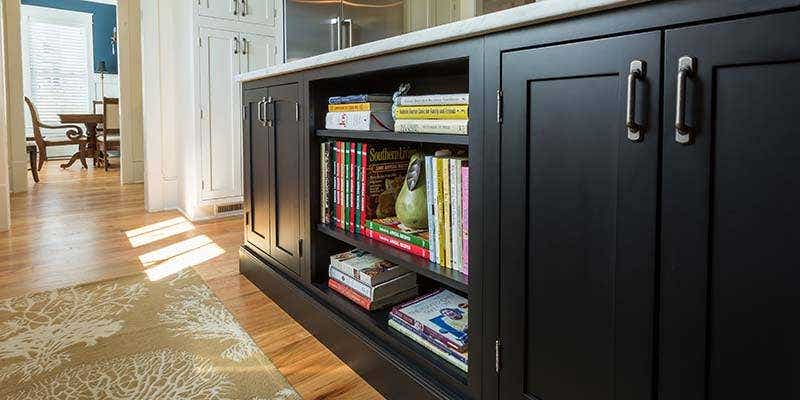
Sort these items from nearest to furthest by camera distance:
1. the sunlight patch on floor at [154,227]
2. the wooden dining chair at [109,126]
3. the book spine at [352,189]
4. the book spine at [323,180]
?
1. the book spine at [352,189]
2. the book spine at [323,180]
3. the sunlight patch on floor at [154,227]
4. the wooden dining chair at [109,126]

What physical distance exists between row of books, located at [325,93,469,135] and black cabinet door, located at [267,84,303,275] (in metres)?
0.17

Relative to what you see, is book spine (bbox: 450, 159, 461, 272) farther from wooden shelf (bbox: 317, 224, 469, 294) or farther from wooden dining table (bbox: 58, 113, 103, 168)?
wooden dining table (bbox: 58, 113, 103, 168)

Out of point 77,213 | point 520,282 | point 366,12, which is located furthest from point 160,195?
point 520,282

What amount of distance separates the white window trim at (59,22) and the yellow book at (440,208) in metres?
8.69

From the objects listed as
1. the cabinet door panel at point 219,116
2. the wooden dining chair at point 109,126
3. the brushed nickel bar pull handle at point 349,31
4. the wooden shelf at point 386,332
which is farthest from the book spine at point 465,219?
the wooden dining chair at point 109,126

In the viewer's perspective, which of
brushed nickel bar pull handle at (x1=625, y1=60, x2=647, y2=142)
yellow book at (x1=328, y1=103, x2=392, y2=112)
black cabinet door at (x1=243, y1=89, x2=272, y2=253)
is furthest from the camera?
black cabinet door at (x1=243, y1=89, x2=272, y2=253)

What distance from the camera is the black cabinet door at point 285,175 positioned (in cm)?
178

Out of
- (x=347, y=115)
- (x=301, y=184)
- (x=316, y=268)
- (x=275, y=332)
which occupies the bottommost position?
(x=275, y=332)

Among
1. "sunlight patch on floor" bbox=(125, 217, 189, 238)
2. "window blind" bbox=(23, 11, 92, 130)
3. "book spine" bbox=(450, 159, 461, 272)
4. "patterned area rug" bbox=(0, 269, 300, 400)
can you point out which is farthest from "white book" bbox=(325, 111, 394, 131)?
"window blind" bbox=(23, 11, 92, 130)

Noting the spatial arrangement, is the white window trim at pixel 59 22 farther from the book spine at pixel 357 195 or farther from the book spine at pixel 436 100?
the book spine at pixel 436 100

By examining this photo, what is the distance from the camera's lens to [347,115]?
158 cm

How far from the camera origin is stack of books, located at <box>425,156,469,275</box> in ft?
3.89

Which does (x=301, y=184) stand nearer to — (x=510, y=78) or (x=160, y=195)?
(x=510, y=78)

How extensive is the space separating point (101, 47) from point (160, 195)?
6.05 meters
